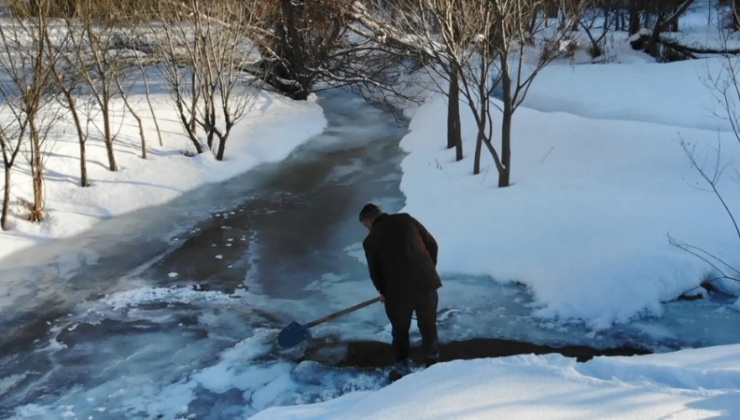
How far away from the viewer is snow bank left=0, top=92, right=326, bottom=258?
411 inches

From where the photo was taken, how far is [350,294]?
7.45 metres

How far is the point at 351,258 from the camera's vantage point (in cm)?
→ 868

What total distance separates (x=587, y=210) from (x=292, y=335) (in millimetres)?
4421

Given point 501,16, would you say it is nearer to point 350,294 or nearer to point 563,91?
point 350,294

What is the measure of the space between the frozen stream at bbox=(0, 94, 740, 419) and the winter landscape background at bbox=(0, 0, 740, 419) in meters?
0.03

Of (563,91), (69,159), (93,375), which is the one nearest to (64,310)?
(93,375)

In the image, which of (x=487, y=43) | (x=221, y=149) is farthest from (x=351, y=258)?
(x=221, y=149)

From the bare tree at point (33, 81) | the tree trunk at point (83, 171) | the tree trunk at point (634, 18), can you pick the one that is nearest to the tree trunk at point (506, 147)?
the bare tree at point (33, 81)

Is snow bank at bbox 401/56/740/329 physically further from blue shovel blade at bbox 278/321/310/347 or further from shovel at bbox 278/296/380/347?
blue shovel blade at bbox 278/321/310/347

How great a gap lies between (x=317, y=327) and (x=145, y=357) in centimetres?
171

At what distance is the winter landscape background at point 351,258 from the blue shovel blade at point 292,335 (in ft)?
0.45

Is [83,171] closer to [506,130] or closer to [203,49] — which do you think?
[203,49]

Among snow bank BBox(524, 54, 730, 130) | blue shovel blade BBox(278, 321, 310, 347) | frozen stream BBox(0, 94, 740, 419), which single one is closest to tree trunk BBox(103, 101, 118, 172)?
frozen stream BBox(0, 94, 740, 419)

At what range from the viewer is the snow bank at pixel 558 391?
3307 millimetres
